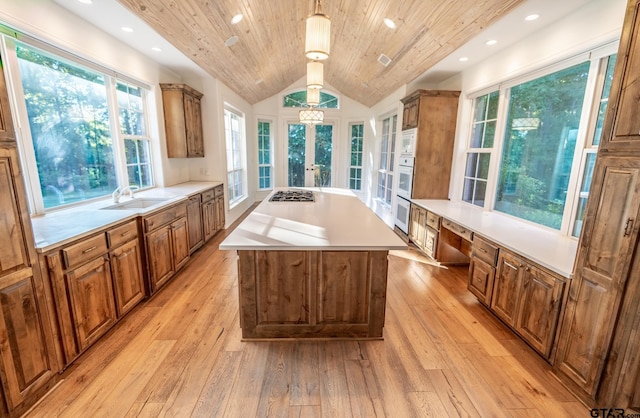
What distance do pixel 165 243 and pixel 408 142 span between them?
3.72 metres

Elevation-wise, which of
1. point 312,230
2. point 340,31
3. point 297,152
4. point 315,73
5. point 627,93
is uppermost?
point 340,31

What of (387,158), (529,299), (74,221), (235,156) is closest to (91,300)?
(74,221)

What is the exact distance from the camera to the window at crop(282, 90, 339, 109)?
24.1 feet

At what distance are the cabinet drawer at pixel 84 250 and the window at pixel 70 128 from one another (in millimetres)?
836

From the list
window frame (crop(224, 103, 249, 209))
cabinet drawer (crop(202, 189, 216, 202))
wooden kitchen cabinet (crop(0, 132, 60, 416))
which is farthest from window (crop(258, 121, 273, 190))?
wooden kitchen cabinet (crop(0, 132, 60, 416))

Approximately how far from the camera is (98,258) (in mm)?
2062

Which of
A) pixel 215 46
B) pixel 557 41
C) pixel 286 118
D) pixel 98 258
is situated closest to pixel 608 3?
pixel 557 41

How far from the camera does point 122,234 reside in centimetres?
233

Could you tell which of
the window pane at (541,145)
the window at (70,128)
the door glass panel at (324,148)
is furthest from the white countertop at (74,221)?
the door glass panel at (324,148)

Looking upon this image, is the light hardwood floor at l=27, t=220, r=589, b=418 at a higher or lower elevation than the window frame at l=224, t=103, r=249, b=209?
lower

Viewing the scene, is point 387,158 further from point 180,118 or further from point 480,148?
point 180,118

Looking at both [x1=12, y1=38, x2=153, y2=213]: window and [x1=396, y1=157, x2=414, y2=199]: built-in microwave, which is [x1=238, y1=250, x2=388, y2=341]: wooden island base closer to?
[x1=12, y1=38, x2=153, y2=213]: window

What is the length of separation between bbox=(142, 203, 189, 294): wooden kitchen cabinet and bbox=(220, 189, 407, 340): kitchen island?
115 cm

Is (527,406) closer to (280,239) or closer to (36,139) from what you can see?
(280,239)
